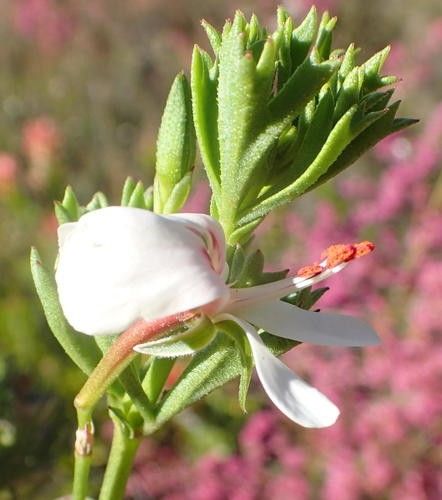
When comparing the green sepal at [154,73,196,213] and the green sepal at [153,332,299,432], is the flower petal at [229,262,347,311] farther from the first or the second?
the green sepal at [154,73,196,213]

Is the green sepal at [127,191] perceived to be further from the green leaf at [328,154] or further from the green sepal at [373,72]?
the green sepal at [373,72]

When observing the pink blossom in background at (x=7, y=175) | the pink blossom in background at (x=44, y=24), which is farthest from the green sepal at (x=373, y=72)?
the pink blossom in background at (x=44, y=24)

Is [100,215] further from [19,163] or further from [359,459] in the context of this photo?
[19,163]

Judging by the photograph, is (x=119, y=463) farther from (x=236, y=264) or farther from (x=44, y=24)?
(x=44, y=24)

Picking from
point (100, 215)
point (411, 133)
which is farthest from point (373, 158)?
point (100, 215)

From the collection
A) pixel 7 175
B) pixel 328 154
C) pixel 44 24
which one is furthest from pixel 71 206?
pixel 44 24

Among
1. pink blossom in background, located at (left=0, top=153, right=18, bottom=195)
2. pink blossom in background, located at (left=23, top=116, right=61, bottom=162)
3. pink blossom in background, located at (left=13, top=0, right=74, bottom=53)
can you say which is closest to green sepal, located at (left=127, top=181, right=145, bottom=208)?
pink blossom in background, located at (left=0, top=153, right=18, bottom=195)
